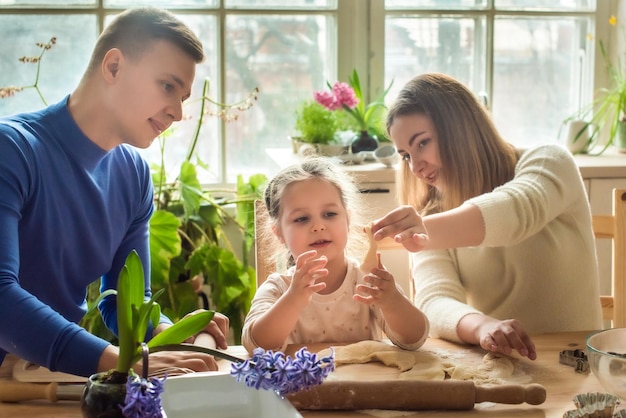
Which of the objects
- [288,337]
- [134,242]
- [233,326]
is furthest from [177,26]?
[233,326]

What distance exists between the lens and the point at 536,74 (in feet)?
11.1

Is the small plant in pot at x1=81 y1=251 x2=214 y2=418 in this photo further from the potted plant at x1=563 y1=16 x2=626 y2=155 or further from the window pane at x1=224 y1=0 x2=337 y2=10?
the potted plant at x1=563 y1=16 x2=626 y2=155

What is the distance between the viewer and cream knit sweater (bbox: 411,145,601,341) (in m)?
1.92

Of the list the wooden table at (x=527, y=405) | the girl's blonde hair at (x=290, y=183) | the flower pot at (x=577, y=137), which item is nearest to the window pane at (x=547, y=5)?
the flower pot at (x=577, y=137)

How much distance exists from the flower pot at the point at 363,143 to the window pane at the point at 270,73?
1.21 feet

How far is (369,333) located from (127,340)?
850mm

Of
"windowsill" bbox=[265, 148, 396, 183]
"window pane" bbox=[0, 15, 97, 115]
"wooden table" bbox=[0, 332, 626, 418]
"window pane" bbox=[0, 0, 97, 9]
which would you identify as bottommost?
"wooden table" bbox=[0, 332, 626, 418]

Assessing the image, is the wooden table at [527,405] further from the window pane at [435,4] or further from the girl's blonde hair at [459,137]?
the window pane at [435,4]

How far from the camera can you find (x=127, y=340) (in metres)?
0.97

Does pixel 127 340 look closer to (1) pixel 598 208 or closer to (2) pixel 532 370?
(2) pixel 532 370

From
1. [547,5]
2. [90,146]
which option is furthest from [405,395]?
[547,5]

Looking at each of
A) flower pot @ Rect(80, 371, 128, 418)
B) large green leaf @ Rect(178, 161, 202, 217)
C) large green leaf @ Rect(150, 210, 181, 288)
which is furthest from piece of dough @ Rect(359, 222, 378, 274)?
large green leaf @ Rect(178, 161, 202, 217)

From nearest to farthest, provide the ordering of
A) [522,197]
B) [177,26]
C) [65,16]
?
[177,26], [522,197], [65,16]

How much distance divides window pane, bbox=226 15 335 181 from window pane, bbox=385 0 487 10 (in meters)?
0.24
